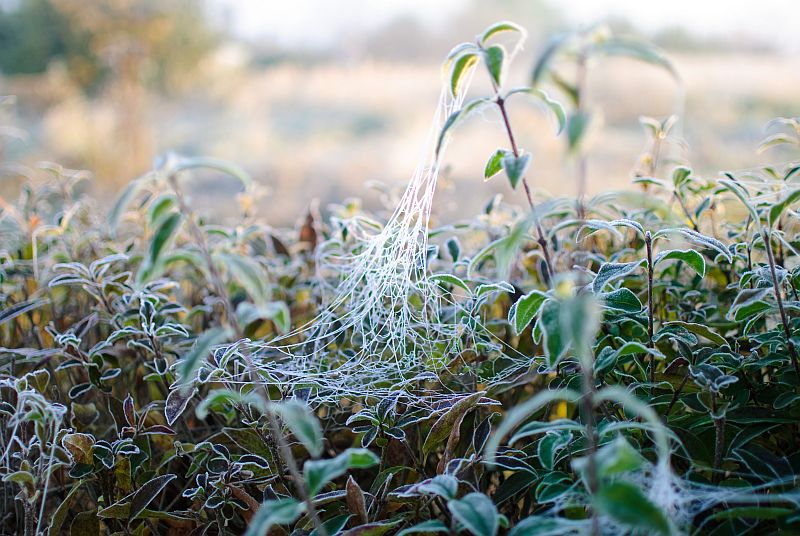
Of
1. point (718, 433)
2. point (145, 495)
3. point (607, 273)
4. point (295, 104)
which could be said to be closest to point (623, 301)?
point (607, 273)

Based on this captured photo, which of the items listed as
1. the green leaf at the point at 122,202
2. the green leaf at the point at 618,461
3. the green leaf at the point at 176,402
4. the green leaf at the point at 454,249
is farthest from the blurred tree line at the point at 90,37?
the green leaf at the point at 618,461

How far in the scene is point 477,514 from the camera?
0.52m

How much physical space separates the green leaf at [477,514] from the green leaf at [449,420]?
13 cm

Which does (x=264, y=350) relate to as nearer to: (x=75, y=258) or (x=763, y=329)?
(x=75, y=258)

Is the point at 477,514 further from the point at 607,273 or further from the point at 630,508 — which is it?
the point at 607,273

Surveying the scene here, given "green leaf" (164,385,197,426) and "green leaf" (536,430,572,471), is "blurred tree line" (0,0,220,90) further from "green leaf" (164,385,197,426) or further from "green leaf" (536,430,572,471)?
"green leaf" (536,430,572,471)

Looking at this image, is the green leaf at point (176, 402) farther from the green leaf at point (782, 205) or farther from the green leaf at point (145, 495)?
the green leaf at point (782, 205)

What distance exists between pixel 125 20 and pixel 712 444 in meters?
9.89

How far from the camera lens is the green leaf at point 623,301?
26.3 inches

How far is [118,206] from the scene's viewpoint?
523 millimetres

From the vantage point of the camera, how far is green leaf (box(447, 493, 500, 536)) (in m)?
0.51

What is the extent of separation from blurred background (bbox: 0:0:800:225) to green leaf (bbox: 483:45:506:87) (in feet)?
14.0

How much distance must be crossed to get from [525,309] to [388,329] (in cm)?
22

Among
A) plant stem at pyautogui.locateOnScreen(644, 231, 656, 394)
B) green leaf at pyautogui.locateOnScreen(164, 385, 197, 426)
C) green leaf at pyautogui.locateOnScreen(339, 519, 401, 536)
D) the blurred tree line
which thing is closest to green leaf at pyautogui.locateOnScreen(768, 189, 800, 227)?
plant stem at pyautogui.locateOnScreen(644, 231, 656, 394)
